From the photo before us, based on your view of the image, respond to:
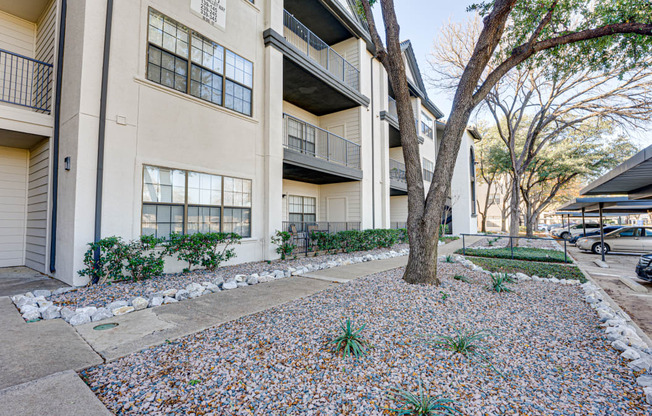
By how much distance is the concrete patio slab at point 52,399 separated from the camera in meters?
2.09

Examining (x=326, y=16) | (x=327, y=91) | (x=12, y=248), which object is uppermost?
(x=326, y=16)

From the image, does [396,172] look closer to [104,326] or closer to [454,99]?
[454,99]

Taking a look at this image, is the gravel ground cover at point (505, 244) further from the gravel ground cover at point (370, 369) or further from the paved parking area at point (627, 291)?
the gravel ground cover at point (370, 369)

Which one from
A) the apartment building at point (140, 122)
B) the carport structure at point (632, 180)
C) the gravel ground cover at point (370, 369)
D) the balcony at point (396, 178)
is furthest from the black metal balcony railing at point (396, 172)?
the gravel ground cover at point (370, 369)

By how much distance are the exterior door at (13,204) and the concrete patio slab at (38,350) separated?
4.71 m

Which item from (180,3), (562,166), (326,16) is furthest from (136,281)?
(562,166)

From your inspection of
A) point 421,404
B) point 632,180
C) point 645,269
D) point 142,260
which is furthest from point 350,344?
point 632,180

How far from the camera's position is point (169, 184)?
6.79m

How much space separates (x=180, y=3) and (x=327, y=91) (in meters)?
5.66

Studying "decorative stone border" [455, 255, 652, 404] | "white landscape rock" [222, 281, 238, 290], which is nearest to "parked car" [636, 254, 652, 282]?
"decorative stone border" [455, 255, 652, 404]

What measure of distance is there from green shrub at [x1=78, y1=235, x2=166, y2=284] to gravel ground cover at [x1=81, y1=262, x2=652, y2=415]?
304 centimetres

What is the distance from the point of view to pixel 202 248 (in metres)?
6.92

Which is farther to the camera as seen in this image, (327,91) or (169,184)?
(327,91)

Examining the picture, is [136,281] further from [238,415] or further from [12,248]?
[238,415]
